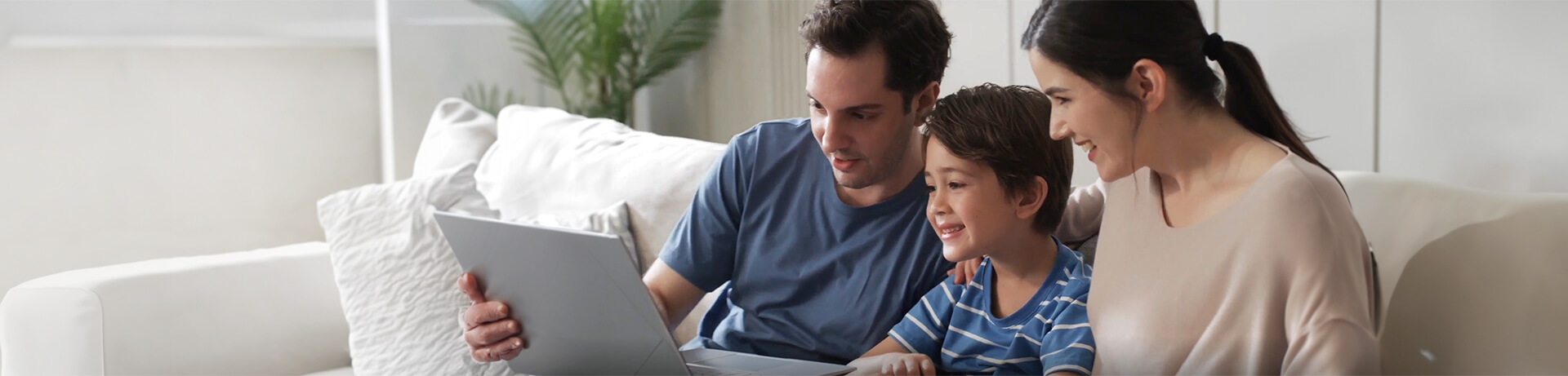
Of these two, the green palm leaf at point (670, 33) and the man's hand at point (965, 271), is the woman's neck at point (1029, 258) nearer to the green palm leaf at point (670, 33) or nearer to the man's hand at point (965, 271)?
the man's hand at point (965, 271)

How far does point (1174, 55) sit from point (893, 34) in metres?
0.42

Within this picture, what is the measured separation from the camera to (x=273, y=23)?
288 centimetres

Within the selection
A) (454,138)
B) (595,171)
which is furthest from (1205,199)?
(454,138)

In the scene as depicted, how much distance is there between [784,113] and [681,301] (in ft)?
2.48

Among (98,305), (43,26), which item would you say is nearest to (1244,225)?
(98,305)

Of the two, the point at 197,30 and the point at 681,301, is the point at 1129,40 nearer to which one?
the point at 681,301

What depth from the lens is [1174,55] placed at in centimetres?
81

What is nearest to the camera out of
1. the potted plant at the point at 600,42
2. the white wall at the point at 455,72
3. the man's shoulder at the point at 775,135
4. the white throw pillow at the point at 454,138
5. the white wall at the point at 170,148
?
the man's shoulder at the point at 775,135

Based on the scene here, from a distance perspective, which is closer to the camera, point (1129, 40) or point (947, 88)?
point (1129, 40)

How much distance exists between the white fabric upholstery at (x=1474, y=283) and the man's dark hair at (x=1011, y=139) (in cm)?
29

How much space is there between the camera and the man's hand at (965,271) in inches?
43.7

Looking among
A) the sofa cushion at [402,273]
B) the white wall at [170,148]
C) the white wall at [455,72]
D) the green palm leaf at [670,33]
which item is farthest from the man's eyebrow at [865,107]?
the white wall at [170,148]

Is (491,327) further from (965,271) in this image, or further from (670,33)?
(670,33)

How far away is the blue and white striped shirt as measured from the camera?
99cm
